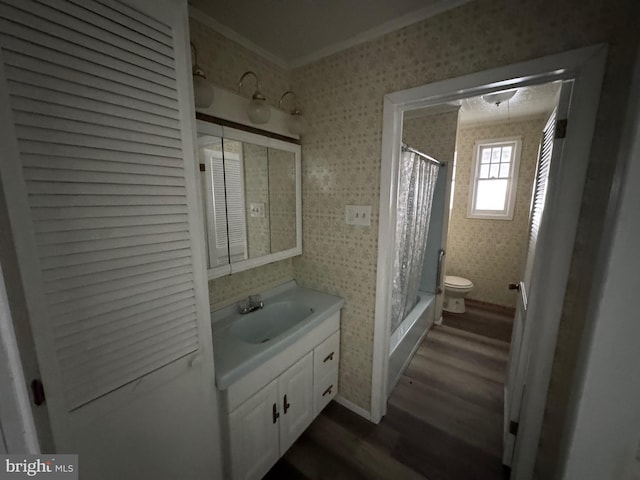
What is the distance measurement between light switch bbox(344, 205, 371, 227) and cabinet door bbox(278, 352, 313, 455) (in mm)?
878

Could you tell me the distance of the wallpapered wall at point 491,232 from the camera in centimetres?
317

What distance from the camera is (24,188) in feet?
1.82

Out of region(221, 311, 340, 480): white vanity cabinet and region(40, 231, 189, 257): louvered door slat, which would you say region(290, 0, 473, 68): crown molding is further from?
region(221, 311, 340, 480): white vanity cabinet

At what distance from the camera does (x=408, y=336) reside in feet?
7.30

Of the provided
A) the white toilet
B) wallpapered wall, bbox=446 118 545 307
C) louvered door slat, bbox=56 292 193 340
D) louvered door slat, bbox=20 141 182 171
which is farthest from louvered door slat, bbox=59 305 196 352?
wallpapered wall, bbox=446 118 545 307

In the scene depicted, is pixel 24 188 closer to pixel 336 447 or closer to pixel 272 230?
pixel 272 230

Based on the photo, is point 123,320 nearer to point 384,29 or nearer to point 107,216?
point 107,216

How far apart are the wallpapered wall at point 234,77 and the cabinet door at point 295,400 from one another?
580mm

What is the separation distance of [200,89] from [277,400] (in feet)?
5.26

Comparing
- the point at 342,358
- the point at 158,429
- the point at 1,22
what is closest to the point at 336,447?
the point at 342,358

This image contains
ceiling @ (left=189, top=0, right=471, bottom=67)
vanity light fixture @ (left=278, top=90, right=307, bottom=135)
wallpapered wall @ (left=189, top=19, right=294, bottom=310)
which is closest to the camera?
ceiling @ (left=189, top=0, right=471, bottom=67)

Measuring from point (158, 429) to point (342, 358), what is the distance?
1245 mm

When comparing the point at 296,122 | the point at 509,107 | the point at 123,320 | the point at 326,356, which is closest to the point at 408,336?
the point at 326,356

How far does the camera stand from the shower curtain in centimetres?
204
